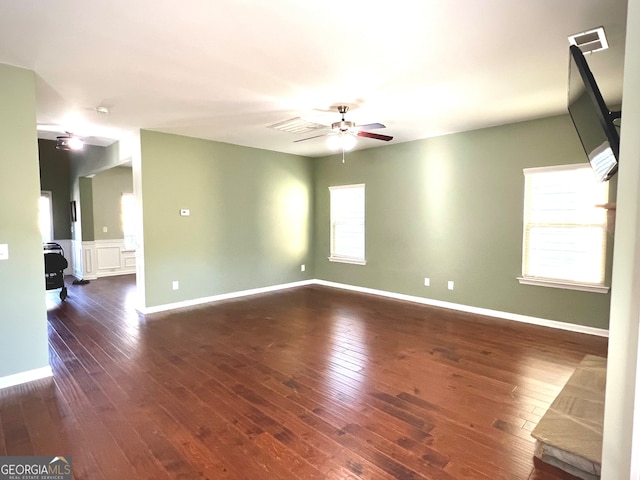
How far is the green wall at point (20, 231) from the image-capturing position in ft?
9.30

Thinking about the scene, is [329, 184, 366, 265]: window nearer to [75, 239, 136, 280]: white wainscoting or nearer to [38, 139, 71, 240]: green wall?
[75, 239, 136, 280]: white wainscoting

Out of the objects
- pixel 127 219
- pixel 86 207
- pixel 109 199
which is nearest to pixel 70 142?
pixel 86 207

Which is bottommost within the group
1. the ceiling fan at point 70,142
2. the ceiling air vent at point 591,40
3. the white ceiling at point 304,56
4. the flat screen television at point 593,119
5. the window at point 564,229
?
the window at point 564,229

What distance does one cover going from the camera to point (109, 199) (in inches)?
328

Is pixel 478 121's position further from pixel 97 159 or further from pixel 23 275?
pixel 97 159

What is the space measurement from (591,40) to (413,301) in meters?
4.08

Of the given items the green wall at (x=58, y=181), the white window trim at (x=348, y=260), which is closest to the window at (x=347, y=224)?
the white window trim at (x=348, y=260)

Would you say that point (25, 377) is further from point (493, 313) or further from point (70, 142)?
point (493, 313)

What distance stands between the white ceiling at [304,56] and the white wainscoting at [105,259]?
4480mm

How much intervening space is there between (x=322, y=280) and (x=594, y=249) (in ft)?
15.0

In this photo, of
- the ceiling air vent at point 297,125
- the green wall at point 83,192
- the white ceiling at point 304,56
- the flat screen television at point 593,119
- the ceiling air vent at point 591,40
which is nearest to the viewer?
the flat screen television at point 593,119

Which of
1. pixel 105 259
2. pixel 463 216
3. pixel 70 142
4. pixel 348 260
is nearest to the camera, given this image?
pixel 70 142

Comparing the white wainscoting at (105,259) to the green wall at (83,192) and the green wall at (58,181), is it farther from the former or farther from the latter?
the green wall at (58,181)

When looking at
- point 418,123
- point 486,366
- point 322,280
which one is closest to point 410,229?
point 418,123
